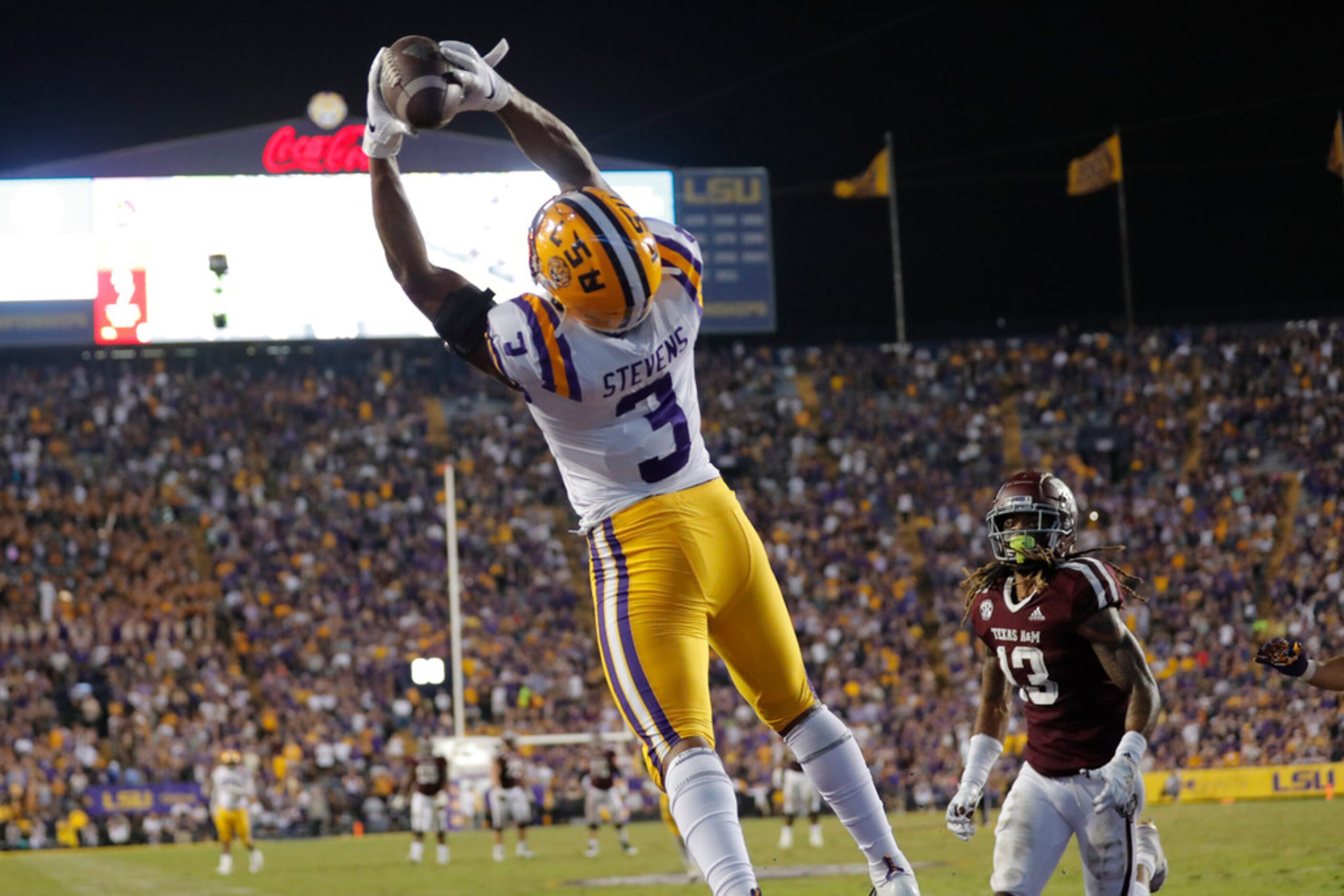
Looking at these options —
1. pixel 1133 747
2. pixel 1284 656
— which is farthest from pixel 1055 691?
pixel 1284 656

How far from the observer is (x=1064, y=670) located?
6.01 metres

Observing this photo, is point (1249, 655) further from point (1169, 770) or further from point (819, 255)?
point (819, 255)

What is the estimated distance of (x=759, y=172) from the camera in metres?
31.6

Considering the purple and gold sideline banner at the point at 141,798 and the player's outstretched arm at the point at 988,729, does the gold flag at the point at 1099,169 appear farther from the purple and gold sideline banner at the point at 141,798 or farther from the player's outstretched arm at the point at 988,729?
the player's outstretched arm at the point at 988,729

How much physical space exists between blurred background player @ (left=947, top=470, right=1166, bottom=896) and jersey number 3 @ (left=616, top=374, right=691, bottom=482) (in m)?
1.55

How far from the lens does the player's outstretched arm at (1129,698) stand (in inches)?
210

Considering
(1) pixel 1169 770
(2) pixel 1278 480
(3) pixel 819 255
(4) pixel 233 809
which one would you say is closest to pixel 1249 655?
(1) pixel 1169 770

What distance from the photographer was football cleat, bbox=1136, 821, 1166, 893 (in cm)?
631

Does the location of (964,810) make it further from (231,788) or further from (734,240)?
(734,240)

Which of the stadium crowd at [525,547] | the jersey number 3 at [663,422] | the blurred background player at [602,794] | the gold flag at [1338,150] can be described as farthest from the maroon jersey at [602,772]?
the gold flag at [1338,150]

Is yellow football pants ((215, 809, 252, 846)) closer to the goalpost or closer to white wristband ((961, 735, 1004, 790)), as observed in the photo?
the goalpost

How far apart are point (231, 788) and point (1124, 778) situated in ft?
54.2

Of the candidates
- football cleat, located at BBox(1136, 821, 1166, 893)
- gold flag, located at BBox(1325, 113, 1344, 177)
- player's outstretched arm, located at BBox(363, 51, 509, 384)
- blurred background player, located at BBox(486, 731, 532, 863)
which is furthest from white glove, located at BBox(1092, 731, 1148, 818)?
gold flag, located at BBox(1325, 113, 1344, 177)

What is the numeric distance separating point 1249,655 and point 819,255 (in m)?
21.3
